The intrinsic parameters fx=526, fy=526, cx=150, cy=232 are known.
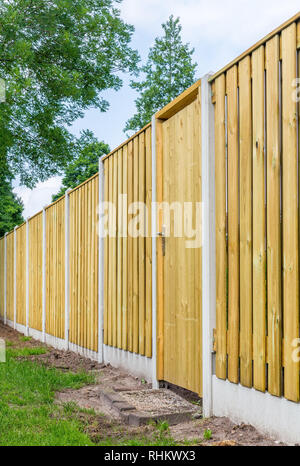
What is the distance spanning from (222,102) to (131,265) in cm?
253

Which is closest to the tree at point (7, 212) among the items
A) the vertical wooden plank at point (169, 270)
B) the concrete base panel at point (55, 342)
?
the concrete base panel at point (55, 342)

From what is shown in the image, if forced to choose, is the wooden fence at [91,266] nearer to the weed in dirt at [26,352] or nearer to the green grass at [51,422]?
the weed in dirt at [26,352]

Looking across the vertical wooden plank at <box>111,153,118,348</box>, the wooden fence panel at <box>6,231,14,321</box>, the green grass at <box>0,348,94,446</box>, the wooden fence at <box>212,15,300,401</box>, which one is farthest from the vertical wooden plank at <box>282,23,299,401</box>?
the wooden fence panel at <box>6,231,14,321</box>

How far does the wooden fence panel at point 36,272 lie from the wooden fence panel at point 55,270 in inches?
27.9

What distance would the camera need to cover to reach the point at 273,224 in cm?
340

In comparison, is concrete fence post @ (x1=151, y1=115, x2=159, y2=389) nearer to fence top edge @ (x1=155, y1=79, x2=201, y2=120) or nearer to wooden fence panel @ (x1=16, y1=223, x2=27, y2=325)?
fence top edge @ (x1=155, y1=79, x2=201, y2=120)

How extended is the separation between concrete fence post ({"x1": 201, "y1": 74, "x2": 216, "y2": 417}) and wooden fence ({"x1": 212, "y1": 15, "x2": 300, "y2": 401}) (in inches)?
3.0

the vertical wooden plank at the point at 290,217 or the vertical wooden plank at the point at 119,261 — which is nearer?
the vertical wooden plank at the point at 290,217

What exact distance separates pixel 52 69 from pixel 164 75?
13.3 metres

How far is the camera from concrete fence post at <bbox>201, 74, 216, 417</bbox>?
13.5 feet

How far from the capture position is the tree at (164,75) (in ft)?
81.5

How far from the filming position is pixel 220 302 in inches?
159

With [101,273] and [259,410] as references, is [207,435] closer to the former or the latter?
[259,410]

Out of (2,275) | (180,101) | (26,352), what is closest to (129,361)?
(26,352)
